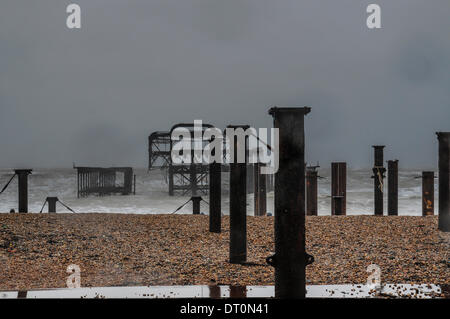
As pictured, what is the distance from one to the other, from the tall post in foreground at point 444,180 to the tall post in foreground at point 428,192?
433 cm

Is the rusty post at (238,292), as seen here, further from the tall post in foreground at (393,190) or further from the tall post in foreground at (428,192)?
the tall post in foreground at (393,190)

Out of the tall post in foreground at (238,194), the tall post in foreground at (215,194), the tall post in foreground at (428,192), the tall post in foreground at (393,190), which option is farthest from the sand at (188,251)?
the tall post in foreground at (393,190)

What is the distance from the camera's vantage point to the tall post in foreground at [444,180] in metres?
8.96

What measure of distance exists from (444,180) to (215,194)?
492 centimetres

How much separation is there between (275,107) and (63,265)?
5336mm

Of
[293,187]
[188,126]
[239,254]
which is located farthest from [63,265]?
[188,126]

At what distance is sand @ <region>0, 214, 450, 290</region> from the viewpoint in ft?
20.8

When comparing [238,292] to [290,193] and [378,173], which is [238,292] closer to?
[290,193]

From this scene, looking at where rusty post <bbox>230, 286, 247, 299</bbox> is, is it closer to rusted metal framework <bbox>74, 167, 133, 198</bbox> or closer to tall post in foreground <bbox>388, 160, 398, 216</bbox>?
tall post in foreground <bbox>388, 160, 398, 216</bbox>

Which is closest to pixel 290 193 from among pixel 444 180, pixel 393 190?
pixel 444 180

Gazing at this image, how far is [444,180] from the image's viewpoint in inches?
364

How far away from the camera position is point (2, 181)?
248 ft

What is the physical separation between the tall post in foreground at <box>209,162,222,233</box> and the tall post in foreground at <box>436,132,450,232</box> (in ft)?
15.3
